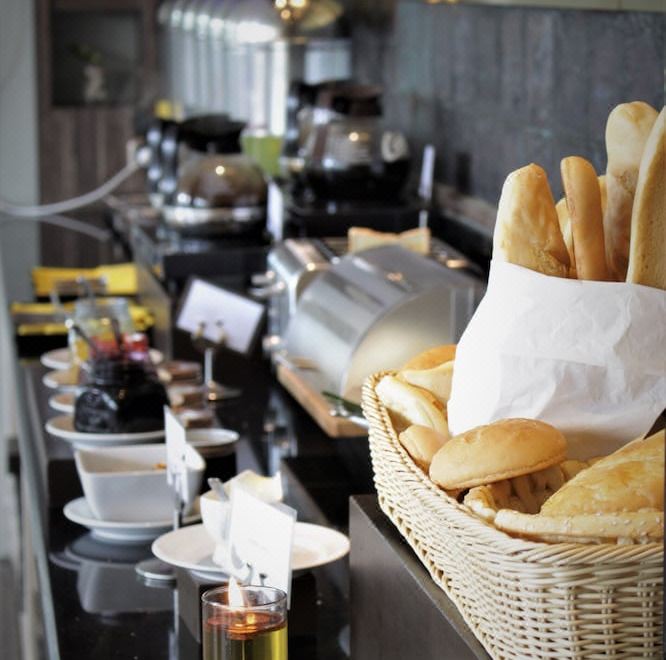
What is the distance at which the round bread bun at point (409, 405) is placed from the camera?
1.12 metres

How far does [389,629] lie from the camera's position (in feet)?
3.78

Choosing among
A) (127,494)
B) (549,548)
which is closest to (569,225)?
(549,548)

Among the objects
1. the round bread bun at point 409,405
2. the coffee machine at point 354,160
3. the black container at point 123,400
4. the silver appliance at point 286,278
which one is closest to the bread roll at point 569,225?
the round bread bun at point 409,405

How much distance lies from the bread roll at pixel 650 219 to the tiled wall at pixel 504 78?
3.43 ft

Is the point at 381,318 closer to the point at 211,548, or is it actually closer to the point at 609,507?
the point at 211,548

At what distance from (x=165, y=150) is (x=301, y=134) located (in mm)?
449

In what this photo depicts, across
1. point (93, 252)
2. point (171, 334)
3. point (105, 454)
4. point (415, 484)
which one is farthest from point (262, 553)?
point (93, 252)

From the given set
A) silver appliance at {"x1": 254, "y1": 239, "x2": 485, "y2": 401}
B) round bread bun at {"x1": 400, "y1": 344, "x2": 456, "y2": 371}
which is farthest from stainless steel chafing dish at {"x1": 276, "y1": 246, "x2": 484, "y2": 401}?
round bread bun at {"x1": 400, "y1": 344, "x2": 456, "y2": 371}

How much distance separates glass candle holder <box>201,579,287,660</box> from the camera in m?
1.10

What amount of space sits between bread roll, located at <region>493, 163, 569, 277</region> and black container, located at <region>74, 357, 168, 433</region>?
1098 millimetres

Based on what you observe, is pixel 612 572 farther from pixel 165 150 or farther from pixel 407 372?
pixel 165 150

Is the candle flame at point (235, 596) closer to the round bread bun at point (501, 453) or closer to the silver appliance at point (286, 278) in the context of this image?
the round bread bun at point (501, 453)

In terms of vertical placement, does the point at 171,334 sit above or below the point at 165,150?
below

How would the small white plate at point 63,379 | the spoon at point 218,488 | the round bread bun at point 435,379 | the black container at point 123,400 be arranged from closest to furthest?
the round bread bun at point 435,379
the spoon at point 218,488
the black container at point 123,400
the small white plate at point 63,379
